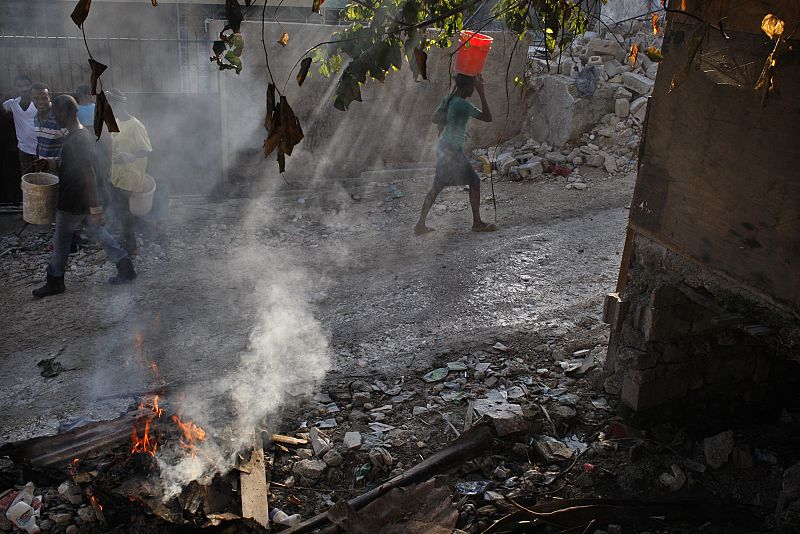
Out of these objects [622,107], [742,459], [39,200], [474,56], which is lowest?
[742,459]

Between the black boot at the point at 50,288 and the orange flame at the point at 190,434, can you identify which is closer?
the orange flame at the point at 190,434

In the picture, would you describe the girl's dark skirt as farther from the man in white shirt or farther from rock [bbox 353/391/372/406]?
the man in white shirt

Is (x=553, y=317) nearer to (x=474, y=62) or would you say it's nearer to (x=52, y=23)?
(x=474, y=62)

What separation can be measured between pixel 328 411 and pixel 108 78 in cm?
823

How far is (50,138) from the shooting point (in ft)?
25.8

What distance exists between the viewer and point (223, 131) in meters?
9.11

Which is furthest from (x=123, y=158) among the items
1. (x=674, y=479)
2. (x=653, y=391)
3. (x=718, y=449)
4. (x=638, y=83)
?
(x=638, y=83)

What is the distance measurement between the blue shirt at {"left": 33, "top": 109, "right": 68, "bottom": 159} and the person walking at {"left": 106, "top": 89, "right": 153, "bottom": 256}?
2.81ft

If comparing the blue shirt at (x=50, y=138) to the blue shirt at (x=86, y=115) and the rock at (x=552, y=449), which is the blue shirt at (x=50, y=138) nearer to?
the blue shirt at (x=86, y=115)

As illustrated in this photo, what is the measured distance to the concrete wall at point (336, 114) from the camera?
357 inches

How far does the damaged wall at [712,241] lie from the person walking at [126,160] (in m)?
5.38

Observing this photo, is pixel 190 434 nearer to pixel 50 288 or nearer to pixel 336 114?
pixel 50 288

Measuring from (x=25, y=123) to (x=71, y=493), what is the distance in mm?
6112

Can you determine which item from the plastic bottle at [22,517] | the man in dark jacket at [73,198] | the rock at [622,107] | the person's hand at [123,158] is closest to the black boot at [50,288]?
the man in dark jacket at [73,198]
